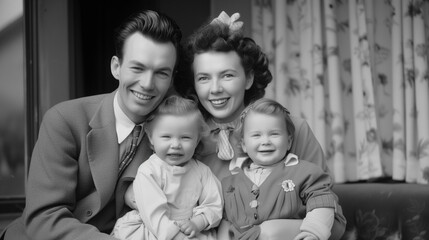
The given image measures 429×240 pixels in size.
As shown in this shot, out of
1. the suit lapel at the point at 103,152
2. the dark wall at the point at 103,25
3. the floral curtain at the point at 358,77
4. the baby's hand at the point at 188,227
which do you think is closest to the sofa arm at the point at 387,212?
the floral curtain at the point at 358,77

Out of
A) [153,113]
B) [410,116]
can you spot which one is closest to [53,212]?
[153,113]

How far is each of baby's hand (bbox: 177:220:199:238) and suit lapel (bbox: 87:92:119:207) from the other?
309 mm

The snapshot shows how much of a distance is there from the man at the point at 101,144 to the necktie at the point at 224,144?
27 centimetres

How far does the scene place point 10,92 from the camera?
357cm

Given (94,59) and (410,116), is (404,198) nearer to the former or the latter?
(410,116)

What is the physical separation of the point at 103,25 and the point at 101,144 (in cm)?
190

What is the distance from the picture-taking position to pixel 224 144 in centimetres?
249

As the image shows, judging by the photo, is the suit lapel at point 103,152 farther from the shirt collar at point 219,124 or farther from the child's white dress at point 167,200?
the shirt collar at point 219,124

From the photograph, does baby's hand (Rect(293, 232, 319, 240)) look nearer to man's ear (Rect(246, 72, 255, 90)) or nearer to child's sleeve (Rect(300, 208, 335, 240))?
child's sleeve (Rect(300, 208, 335, 240))

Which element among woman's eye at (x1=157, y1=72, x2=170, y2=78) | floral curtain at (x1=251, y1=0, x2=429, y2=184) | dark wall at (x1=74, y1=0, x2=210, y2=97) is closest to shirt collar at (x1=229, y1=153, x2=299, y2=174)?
woman's eye at (x1=157, y1=72, x2=170, y2=78)

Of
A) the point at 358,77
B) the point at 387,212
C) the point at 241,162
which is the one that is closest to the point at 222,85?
the point at 241,162

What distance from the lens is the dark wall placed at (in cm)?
397

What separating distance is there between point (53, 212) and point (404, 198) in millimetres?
1700

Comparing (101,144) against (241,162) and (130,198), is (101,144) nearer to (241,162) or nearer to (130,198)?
(130,198)
